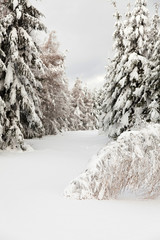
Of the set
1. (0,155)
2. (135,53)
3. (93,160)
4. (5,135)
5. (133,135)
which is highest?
(135,53)

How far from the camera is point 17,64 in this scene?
39.1ft

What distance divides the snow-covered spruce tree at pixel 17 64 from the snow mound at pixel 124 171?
22.1 feet

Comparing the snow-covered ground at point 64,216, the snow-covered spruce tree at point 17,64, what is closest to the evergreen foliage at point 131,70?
the snow-covered spruce tree at point 17,64

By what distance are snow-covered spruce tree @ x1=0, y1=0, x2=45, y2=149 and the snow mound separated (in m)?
6.75

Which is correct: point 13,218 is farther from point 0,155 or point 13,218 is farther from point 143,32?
point 143,32

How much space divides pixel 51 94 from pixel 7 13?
27.9 feet

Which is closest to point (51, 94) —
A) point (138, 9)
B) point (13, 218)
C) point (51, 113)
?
point (51, 113)

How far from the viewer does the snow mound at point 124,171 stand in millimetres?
4781

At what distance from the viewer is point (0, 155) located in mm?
10047

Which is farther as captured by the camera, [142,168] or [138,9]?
[138,9]

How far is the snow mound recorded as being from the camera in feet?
15.7

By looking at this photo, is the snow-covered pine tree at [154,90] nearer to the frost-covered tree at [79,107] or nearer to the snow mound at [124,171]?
the snow mound at [124,171]

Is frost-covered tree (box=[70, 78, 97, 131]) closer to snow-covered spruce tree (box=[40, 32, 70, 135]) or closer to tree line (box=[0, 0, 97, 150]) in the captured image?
snow-covered spruce tree (box=[40, 32, 70, 135])

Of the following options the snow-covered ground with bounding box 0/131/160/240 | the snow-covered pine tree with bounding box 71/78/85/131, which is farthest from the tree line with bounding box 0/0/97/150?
the snow-covered pine tree with bounding box 71/78/85/131
